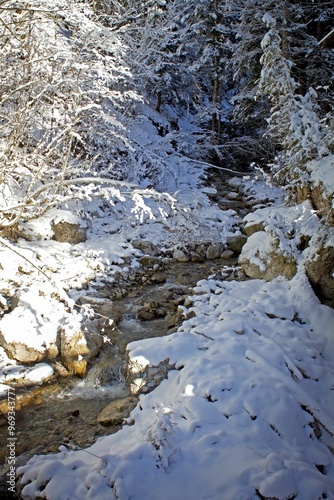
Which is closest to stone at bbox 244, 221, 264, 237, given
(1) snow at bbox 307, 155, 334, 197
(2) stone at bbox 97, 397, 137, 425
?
(1) snow at bbox 307, 155, 334, 197

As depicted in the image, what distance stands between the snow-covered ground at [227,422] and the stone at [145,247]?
393 cm

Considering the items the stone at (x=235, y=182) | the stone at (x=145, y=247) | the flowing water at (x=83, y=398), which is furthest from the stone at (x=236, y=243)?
the stone at (x=235, y=182)

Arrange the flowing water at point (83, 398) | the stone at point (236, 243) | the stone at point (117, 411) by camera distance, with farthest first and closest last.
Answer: the stone at point (236, 243) < the stone at point (117, 411) < the flowing water at point (83, 398)

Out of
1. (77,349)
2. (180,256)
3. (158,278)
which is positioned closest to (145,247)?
(180,256)

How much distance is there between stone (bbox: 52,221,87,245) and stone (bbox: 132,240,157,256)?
5.78ft

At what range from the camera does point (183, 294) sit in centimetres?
703

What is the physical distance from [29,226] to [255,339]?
6.88 meters

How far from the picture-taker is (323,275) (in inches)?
214

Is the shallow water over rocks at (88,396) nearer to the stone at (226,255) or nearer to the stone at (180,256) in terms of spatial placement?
the stone at (180,256)

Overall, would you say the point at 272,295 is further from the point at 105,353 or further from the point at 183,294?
the point at 105,353

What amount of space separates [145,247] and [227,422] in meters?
6.36

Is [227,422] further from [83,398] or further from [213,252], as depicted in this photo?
[213,252]

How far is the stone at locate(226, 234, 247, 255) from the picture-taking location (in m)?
9.26

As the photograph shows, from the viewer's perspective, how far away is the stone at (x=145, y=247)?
9.09 meters
